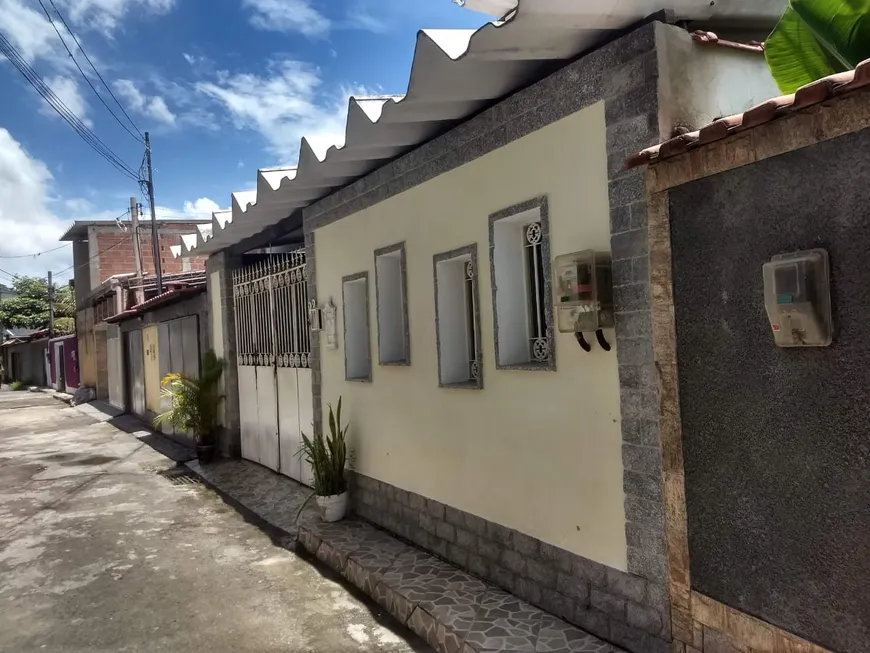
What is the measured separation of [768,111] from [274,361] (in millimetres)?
7779

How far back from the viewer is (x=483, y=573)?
4891 millimetres

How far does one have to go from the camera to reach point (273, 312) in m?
9.26

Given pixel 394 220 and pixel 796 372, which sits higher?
pixel 394 220

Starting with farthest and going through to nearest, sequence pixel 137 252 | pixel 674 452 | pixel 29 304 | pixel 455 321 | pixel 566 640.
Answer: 1. pixel 29 304
2. pixel 137 252
3. pixel 455 321
4. pixel 566 640
5. pixel 674 452

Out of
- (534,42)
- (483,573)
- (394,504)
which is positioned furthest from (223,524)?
(534,42)

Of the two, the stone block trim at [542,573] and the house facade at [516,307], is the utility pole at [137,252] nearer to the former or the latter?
the house facade at [516,307]

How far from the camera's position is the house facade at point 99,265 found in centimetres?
2356

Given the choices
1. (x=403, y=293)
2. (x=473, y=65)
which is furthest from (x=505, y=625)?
(x=473, y=65)

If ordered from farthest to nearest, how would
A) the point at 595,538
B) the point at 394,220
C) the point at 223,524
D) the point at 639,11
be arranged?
the point at 223,524
the point at 394,220
the point at 595,538
the point at 639,11

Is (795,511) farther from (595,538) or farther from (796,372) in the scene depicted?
(595,538)

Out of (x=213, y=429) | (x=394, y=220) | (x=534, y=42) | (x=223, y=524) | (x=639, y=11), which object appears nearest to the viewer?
(x=639, y=11)

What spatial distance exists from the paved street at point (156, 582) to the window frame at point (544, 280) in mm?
2012

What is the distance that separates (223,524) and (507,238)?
4939mm

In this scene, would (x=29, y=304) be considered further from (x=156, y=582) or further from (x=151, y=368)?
(x=156, y=582)
